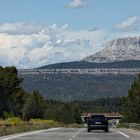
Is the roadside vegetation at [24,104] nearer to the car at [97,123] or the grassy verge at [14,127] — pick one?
the grassy verge at [14,127]

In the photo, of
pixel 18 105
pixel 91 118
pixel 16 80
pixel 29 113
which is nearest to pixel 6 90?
pixel 16 80

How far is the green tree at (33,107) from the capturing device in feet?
368

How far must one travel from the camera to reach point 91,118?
174 ft

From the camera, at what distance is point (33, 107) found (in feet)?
376

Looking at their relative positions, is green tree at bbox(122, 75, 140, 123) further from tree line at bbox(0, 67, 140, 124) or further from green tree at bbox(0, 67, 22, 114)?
green tree at bbox(0, 67, 22, 114)

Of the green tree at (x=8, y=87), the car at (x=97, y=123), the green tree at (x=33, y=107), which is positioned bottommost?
the green tree at (x=33, y=107)

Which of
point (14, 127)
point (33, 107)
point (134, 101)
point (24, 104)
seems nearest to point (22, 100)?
point (24, 104)

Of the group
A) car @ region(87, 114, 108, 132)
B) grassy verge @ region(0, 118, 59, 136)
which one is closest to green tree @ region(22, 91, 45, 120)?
grassy verge @ region(0, 118, 59, 136)

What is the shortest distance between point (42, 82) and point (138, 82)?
8966 centimetres

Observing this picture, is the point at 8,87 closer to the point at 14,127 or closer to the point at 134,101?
the point at 134,101

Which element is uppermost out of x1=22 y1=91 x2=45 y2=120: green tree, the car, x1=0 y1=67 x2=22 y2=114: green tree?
x1=0 y1=67 x2=22 y2=114: green tree

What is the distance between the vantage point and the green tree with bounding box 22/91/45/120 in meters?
112

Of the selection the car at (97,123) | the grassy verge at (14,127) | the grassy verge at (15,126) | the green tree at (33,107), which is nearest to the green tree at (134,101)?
the green tree at (33,107)

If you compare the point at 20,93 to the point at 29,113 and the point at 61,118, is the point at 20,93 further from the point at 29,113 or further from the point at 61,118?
the point at 61,118
